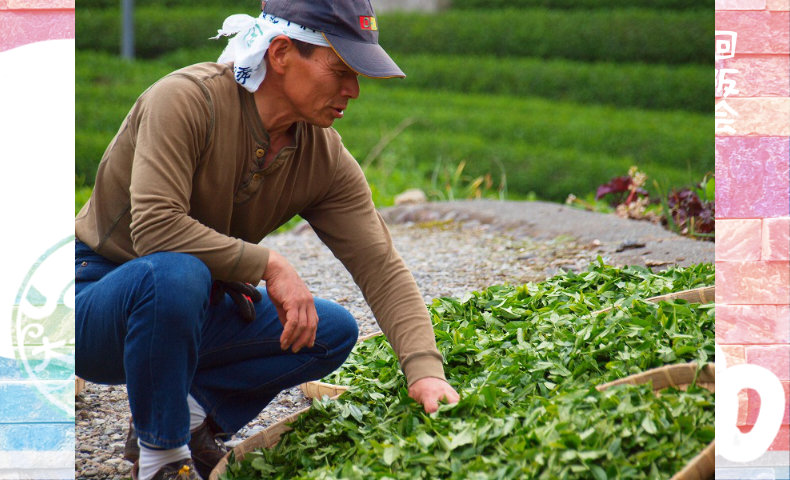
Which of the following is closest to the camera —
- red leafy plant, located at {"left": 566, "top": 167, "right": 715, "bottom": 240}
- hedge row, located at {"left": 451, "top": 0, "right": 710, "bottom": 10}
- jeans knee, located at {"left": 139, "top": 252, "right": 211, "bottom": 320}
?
jeans knee, located at {"left": 139, "top": 252, "right": 211, "bottom": 320}

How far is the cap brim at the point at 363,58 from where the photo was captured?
173cm

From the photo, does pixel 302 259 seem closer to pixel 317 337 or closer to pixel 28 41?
pixel 317 337

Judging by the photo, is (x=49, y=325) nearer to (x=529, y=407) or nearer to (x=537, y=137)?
(x=529, y=407)

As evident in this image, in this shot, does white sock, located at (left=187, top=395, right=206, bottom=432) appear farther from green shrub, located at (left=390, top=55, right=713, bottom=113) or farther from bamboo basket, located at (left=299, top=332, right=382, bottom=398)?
green shrub, located at (left=390, top=55, right=713, bottom=113)

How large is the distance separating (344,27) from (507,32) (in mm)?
9178

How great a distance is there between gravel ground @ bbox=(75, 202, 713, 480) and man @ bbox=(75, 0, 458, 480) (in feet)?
1.19

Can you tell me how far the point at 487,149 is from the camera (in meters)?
7.68

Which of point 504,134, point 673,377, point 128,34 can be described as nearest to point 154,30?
point 128,34

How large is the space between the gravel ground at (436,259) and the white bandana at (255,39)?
95 cm

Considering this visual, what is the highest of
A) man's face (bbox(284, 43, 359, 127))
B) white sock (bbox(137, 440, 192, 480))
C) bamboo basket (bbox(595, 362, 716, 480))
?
man's face (bbox(284, 43, 359, 127))

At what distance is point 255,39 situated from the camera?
5.92ft

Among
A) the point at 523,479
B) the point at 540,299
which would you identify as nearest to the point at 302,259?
the point at 540,299

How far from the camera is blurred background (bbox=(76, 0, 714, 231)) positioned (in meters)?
7.42

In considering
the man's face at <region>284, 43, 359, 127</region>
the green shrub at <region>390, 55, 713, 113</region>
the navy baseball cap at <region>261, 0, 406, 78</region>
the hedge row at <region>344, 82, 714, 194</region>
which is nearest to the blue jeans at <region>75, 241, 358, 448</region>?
the man's face at <region>284, 43, 359, 127</region>
